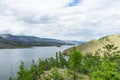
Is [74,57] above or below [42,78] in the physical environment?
above

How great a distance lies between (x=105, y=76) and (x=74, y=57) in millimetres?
45989

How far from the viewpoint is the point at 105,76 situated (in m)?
47.1

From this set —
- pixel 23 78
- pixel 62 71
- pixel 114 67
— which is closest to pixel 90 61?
pixel 62 71

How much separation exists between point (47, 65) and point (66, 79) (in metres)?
48.2

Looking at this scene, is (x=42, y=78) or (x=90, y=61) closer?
(x=42, y=78)

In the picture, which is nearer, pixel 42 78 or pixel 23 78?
pixel 23 78

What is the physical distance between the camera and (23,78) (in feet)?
306

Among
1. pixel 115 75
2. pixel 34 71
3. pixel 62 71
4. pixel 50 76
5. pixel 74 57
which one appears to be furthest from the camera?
pixel 34 71

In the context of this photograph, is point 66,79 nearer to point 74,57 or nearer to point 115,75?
point 74,57

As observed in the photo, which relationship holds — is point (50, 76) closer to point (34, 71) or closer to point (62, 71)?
point (62, 71)

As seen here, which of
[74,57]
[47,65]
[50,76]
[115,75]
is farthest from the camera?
[47,65]

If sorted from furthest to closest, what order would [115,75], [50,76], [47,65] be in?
[47,65] → [50,76] → [115,75]

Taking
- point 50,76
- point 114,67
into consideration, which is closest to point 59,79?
point 50,76

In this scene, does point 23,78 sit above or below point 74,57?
below
